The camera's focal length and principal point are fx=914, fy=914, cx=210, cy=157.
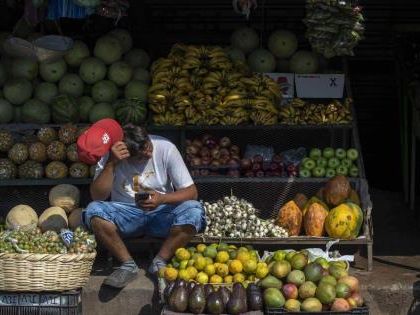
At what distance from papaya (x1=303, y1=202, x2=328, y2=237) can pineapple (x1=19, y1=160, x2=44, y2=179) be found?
7.25 feet

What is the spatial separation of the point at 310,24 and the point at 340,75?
1155mm

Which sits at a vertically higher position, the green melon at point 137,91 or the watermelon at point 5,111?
the green melon at point 137,91

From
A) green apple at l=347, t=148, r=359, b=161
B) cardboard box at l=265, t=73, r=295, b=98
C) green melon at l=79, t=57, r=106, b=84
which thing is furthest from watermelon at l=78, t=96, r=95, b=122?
green apple at l=347, t=148, r=359, b=161

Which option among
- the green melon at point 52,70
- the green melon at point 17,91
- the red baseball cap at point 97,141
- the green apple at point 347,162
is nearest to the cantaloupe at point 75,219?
the red baseball cap at point 97,141

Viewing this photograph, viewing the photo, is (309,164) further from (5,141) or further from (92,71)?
(5,141)

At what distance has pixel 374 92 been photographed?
9641 millimetres

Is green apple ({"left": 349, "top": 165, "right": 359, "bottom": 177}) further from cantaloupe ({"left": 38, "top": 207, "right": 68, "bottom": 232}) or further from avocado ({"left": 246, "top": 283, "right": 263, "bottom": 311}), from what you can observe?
cantaloupe ({"left": 38, "top": 207, "right": 68, "bottom": 232})

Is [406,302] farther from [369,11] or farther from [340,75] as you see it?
[369,11]

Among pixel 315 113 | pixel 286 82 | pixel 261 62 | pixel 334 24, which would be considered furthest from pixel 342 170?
pixel 261 62

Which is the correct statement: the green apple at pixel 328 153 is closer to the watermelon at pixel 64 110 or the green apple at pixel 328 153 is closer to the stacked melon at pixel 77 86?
the stacked melon at pixel 77 86

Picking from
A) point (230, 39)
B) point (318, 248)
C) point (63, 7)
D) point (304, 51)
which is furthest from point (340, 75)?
point (63, 7)

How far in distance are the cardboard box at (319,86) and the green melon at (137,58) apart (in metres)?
1.42

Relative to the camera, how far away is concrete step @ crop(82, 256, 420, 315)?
21.9ft

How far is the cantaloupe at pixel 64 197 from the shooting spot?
24.1 feet
